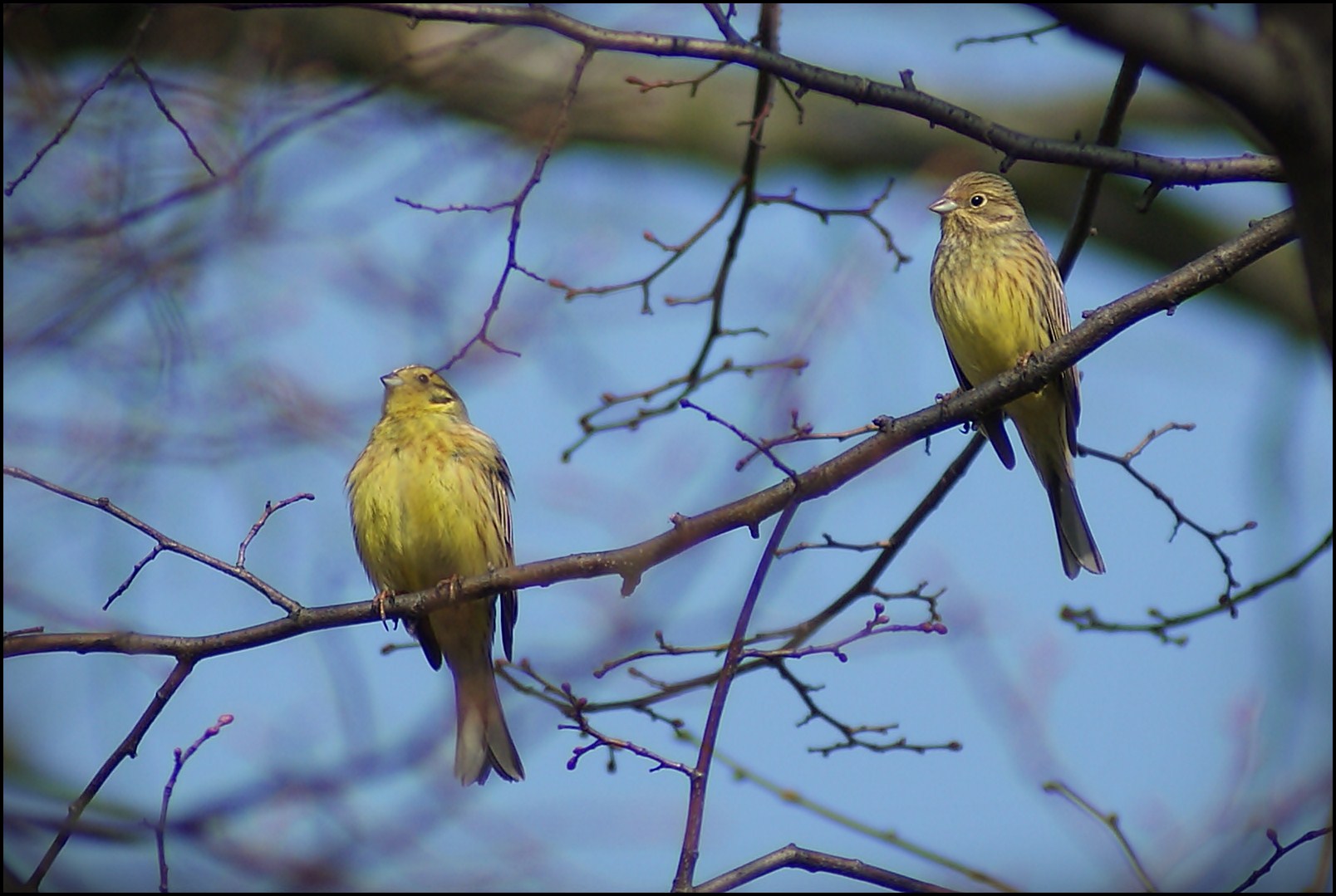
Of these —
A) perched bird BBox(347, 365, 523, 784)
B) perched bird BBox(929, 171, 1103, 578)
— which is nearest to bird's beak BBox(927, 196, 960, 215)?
perched bird BBox(929, 171, 1103, 578)

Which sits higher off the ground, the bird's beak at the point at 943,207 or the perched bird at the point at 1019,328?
the bird's beak at the point at 943,207

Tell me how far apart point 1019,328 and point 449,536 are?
2.75 metres

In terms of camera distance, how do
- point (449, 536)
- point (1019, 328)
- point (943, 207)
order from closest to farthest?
point (1019, 328) → point (449, 536) → point (943, 207)

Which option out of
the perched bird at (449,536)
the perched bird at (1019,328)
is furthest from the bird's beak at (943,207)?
the perched bird at (449,536)

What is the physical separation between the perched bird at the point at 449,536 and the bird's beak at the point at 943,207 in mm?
2540

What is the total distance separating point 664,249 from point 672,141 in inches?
252

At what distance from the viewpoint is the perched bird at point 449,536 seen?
255 inches

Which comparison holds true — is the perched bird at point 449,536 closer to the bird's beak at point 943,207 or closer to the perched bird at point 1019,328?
the perched bird at point 1019,328

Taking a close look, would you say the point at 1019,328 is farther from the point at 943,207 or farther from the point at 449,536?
the point at 449,536

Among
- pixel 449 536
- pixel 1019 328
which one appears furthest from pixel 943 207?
pixel 449 536

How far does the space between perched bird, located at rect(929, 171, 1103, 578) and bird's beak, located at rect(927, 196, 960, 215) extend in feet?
0.75

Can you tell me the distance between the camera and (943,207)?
23.9 ft

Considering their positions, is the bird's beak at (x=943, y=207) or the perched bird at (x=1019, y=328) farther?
the bird's beak at (x=943, y=207)

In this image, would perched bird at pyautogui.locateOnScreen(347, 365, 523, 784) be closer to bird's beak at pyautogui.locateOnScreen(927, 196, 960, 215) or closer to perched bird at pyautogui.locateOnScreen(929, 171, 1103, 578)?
perched bird at pyautogui.locateOnScreen(929, 171, 1103, 578)
